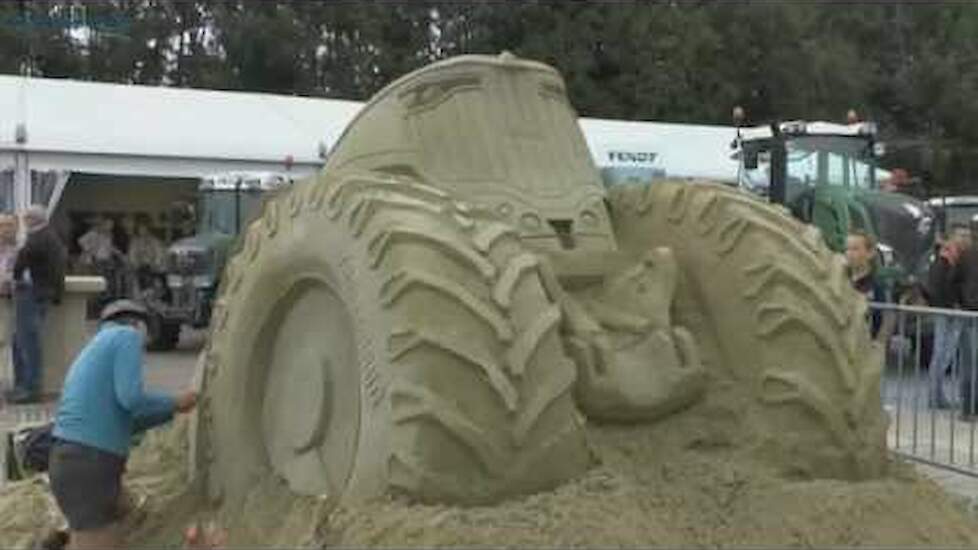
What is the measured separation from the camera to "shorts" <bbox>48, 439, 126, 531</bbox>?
523 centimetres

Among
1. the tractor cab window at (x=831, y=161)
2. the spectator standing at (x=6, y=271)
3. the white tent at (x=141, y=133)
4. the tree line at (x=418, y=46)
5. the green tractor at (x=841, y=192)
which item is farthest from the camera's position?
the tree line at (x=418, y=46)

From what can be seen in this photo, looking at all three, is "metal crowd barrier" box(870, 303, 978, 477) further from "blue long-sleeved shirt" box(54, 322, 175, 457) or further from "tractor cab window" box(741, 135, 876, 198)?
"tractor cab window" box(741, 135, 876, 198)

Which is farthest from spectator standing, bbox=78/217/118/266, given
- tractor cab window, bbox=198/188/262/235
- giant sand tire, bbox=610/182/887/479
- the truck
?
giant sand tire, bbox=610/182/887/479

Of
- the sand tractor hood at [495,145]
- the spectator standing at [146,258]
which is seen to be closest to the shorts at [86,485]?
the sand tractor hood at [495,145]

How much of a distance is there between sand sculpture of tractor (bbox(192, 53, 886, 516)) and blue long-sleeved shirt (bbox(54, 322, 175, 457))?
1.05ft

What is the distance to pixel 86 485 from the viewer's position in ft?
17.3

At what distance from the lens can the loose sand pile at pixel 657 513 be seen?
3922 mm

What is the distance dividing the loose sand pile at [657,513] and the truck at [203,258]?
14525mm

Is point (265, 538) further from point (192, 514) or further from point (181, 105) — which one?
point (181, 105)

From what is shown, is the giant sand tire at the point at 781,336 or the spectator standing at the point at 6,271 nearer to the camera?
the giant sand tire at the point at 781,336

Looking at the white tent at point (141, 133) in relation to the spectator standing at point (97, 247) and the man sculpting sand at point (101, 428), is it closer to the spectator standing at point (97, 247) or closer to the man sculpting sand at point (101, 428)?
the spectator standing at point (97, 247)

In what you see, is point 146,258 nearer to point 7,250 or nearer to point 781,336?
point 7,250

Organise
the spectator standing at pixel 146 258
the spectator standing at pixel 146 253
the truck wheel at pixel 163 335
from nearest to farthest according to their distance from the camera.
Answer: the truck wheel at pixel 163 335
the spectator standing at pixel 146 258
the spectator standing at pixel 146 253

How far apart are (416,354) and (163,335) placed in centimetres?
1625
